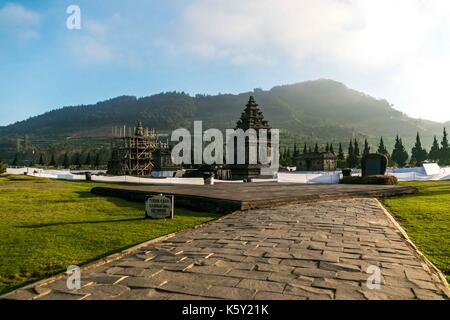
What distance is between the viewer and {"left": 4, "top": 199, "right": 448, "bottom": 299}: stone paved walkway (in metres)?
4.11

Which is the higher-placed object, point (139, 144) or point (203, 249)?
point (139, 144)

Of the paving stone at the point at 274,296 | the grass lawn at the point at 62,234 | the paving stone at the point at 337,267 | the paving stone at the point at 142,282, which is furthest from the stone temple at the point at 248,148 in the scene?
the paving stone at the point at 274,296

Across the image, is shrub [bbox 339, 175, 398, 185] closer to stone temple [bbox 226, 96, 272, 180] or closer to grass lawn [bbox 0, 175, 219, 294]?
stone temple [bbox 226, 96, 272, 180]

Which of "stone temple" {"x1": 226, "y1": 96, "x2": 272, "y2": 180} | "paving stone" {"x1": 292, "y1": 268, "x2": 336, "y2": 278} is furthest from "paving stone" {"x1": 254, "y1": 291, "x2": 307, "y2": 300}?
"stone temple" {"x1": 226, "y1": 96, "x2": 272, "y2": 180}

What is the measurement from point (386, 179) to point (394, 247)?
20406 mm

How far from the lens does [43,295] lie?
4133 millimetres

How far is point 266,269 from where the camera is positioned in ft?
16.3

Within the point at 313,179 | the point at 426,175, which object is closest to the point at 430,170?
the point at 426,175

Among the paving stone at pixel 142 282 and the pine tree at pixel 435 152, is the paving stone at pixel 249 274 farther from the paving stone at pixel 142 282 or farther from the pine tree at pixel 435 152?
the pine tree at pixel 435 152

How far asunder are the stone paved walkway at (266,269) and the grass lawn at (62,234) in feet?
2.49

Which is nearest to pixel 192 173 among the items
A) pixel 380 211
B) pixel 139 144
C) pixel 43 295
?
pixel 139 144

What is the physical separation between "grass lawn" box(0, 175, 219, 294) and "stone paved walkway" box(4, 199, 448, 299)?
0.76 m
